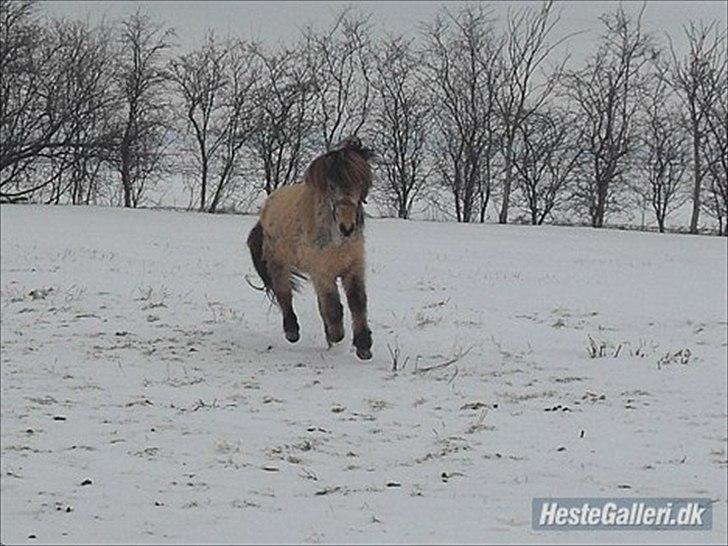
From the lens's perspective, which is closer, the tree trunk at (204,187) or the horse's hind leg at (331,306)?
the horse's hind leg at (331,306)

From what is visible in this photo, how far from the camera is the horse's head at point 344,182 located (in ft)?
23.1

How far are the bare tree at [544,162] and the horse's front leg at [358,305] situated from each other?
28.2 m

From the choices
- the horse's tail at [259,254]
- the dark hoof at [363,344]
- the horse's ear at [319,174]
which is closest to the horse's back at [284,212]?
the horse's tail at [259,254]

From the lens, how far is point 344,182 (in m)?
7.05

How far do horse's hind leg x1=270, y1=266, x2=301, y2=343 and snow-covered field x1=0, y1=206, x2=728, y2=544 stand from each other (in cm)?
12

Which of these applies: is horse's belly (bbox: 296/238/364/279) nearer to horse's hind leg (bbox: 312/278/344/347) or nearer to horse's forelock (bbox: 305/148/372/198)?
horse's hind leg (bbox: 312/278/344/347)

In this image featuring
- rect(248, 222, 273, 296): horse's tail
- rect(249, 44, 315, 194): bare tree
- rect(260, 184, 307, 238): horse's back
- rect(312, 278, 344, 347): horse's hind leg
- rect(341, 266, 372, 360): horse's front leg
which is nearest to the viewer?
rect(341, 266, 372, 360): horse's front leg

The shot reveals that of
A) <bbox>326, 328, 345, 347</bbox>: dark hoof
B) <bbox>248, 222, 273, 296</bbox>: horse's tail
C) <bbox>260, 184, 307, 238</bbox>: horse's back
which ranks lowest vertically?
<bbox>326, 328, 345, 347</bbox>: dark hoof

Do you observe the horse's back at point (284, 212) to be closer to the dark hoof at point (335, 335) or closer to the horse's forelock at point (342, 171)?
the horse's forelock at point (342, 171)

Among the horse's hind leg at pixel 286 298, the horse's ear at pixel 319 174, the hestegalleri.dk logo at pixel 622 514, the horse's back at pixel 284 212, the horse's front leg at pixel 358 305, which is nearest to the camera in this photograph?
the hestegalleri.dk logo at pixel 622 514

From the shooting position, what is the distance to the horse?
7.09 m

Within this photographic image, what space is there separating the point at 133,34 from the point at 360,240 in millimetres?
26319

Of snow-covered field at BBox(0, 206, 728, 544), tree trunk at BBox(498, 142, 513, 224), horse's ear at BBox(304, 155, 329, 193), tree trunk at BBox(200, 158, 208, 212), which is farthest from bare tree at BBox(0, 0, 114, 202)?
tree trunk at BBox(498, 142, 513, 224)

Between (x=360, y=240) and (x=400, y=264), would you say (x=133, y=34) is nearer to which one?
(x=400, y=264)
